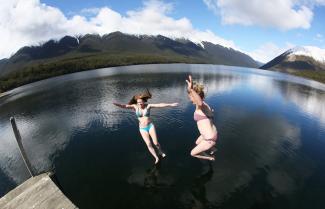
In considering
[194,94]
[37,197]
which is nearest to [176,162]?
[194,94]

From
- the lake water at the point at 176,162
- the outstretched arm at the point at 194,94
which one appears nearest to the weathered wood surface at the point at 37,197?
the lake water at the point at 176,162

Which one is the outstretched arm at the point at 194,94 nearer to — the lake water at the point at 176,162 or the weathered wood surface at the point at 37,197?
the lake water at the point at 176,162

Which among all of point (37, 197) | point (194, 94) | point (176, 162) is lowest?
point (176, 162)

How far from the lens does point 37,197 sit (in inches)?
403

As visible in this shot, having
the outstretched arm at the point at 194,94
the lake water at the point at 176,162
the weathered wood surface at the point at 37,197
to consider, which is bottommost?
the lake water at the point at 176,162

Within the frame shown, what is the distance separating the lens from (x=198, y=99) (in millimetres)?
11734

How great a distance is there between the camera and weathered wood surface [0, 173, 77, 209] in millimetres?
9781

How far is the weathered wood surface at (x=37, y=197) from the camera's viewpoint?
9.78m

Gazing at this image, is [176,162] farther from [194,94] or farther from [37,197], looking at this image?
[37,197]

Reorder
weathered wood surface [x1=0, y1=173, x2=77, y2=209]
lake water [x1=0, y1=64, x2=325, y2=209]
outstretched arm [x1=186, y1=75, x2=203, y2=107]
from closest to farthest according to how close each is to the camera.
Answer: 1. weathered wood surface [x1=0, y1=173, x2=77, y2=209]
2. outstretched arm [x1=186, y1=75, x2=203, y2=107]
3. lake water [x1=0, y1=64, x2=325, y2=209]

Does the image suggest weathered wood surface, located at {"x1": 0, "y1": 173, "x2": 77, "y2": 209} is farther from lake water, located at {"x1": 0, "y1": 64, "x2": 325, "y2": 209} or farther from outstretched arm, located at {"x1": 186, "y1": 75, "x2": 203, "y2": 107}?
outstretched arm, located at {"x1": 186, "y1": 75, "x2": 203, "y2": 107}

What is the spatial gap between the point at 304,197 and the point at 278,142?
848 cm

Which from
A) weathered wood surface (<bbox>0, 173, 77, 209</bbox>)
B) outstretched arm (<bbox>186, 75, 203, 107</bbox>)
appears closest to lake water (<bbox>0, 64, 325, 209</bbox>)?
weathered wood surface (<bbox>0, 173, 77, 209</bbox>)

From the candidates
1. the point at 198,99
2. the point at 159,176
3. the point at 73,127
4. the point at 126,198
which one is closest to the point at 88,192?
the point at 126,198
